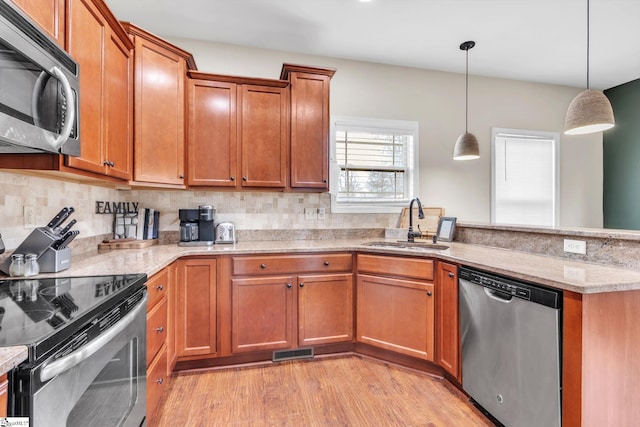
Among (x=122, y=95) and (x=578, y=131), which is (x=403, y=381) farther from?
(x=122, y=95)

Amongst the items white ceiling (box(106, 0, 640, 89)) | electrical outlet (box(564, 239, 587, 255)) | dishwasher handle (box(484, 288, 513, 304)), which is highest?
white ceiling (box(106, 0, 640, 89))

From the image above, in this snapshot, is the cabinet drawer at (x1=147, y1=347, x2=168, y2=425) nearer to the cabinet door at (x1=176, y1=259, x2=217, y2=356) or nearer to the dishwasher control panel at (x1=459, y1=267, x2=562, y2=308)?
the cabinet door at (x1=176, y1=259, x2=217, y2=356)

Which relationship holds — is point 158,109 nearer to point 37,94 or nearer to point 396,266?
point 37,94

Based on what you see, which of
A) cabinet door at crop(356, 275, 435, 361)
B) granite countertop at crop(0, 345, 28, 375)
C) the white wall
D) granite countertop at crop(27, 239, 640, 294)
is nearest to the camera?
granite countertop at crop(0, 345, 28, 375)

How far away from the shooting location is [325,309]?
2.48 meters

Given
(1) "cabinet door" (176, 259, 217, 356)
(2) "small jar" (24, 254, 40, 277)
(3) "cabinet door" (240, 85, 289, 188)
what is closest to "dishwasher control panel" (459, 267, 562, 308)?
(3) "cabinet door" (240, 85, 289, 188)

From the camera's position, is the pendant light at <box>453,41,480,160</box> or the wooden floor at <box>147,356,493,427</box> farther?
the pendant light at <box>453,41,480,160</box>

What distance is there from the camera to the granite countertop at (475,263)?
1.37 meters

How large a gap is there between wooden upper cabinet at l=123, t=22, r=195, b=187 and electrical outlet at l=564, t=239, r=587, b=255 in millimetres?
2784

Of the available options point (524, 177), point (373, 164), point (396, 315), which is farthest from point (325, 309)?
point (524, 177)

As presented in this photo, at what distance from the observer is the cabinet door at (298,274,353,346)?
8.01ft

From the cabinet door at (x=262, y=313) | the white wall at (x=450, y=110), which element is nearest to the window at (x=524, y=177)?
the white wall at (x=450, y=110)

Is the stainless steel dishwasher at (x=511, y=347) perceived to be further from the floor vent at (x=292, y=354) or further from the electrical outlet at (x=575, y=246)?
the floor vent at (x=292, y=354)

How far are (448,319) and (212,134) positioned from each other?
2309 millimetres
